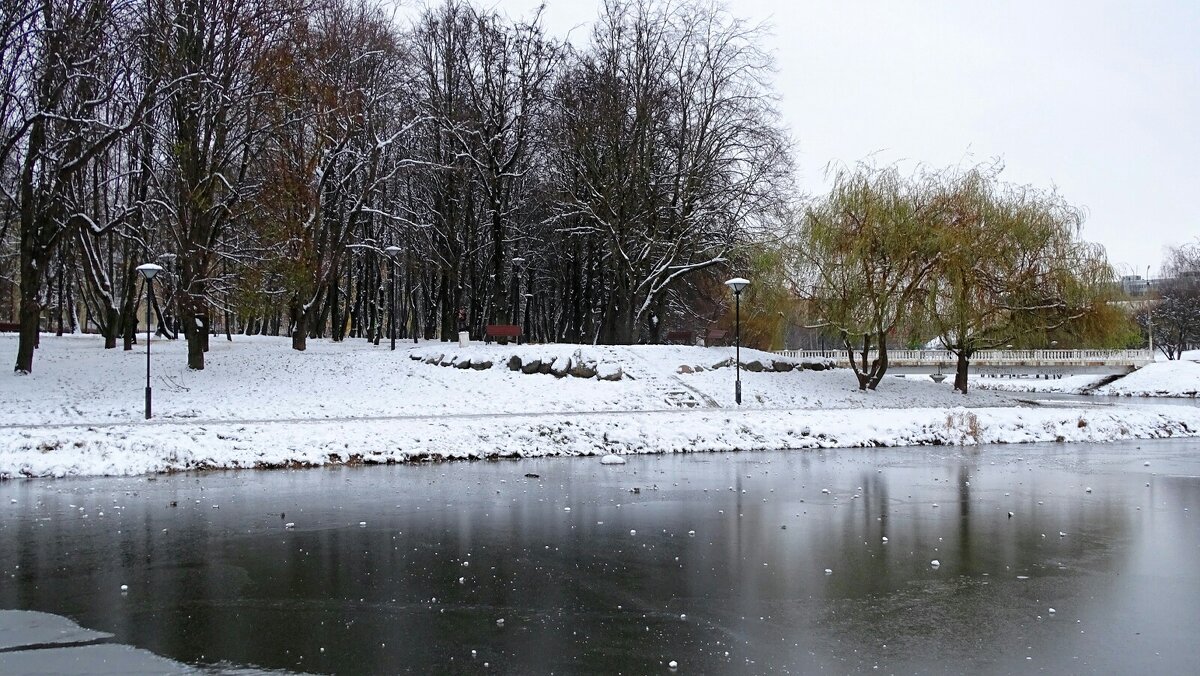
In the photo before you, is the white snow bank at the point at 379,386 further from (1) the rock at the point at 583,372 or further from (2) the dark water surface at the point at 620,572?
(2) the dark water surface at the point at 620,572

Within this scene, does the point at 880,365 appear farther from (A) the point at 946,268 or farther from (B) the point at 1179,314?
(B) the point at 1179,314

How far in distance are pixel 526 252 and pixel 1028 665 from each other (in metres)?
45.7

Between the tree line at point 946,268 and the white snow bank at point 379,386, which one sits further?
Answer: the tree line at point 946,268

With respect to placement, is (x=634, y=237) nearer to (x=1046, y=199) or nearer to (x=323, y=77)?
(x=323, y=77)

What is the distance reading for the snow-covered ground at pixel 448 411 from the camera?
67.5 ft

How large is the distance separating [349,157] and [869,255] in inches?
845

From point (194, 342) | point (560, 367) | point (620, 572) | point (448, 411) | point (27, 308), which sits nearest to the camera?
point (620, 572)

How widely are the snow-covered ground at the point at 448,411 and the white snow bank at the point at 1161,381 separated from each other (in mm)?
24326

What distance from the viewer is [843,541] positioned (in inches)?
483

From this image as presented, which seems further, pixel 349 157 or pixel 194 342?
pixel 349 157

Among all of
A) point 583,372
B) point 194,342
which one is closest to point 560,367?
point 583,372

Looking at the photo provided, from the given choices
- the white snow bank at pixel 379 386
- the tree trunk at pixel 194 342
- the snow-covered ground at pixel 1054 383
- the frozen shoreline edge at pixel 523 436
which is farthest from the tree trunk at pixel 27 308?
the snow-covered ground at pixel 1054 383

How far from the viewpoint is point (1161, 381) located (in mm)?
58375

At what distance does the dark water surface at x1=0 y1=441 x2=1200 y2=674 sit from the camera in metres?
7.71
